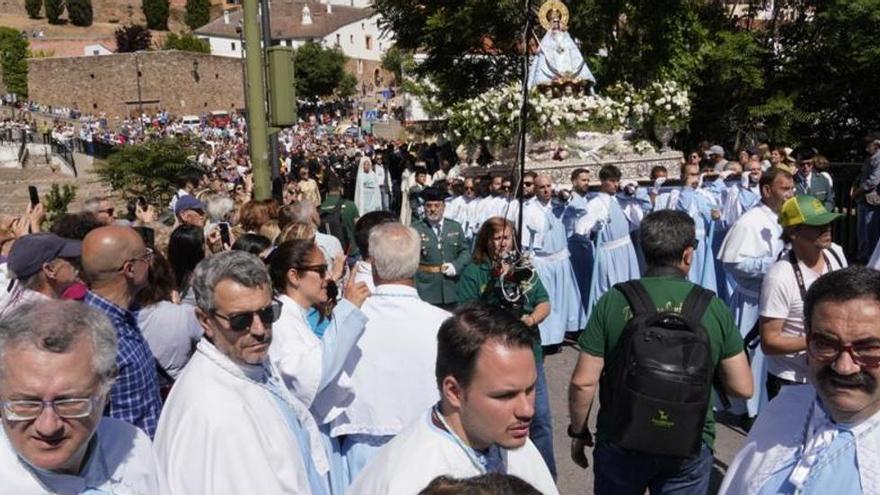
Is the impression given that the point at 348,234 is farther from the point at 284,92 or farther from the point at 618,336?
the point at 618,336

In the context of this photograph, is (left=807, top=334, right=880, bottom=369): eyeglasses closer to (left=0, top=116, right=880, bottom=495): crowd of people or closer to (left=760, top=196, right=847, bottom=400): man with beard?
(left=0, top=116, right=880, bottom=495): crowd of people

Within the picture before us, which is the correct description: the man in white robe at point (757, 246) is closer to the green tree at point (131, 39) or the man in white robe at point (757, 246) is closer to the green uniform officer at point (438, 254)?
the green uniform officer at point (438, 254)

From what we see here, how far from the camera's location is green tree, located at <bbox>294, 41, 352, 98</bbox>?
70125 mm

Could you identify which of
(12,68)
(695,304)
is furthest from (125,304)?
(12,68)

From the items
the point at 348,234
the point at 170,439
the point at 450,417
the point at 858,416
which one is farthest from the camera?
the point at 348,234

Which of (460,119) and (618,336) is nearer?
(618,336)

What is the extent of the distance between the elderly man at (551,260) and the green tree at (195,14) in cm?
9714

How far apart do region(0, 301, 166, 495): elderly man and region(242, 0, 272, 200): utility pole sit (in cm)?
495

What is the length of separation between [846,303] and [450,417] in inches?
43.7

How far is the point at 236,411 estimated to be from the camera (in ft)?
9.09

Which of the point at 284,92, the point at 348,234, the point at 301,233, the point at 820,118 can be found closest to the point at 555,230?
the point at 348,234

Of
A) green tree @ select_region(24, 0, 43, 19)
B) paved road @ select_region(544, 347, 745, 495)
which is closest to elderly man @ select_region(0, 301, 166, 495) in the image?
paved road @ select_region(544, 347, 745, 495)

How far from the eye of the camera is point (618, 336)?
3605 mm

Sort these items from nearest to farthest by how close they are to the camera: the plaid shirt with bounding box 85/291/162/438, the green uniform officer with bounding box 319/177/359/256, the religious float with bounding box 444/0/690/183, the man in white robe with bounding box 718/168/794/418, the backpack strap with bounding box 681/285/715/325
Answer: the plaid shirt with bounding box 85/291/162/438 → the backpack strap with bounding box 681/285/715/325 → the man in white robe with bounding box 718/168/794/418 → the green uniform officer with bounding box 319/177/359/256 → the religious float with bounding box 444/0/690/183
